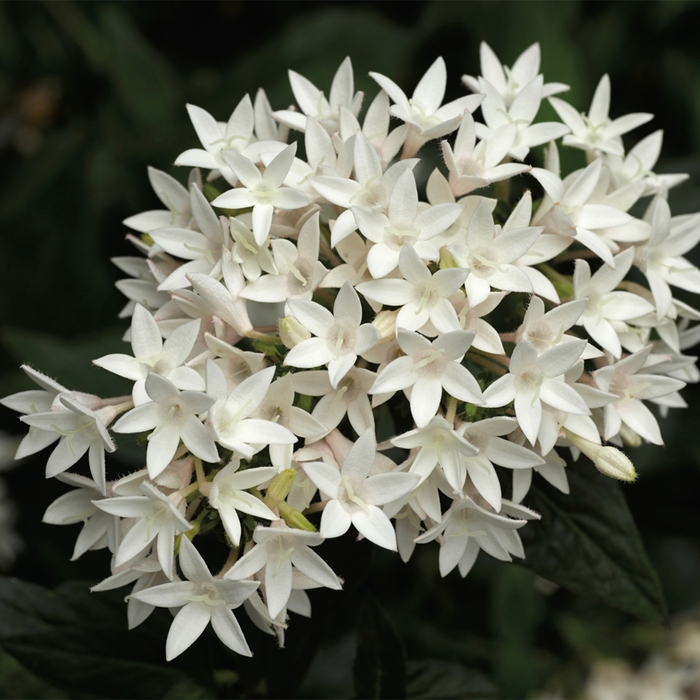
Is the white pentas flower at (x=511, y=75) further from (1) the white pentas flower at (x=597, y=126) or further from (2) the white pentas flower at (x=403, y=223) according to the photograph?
(2) the white pentas flower at (x=403, y=223)

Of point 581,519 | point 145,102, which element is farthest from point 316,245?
point 145,102

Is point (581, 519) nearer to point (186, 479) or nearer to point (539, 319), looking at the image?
point (539, 319)

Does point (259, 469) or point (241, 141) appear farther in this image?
point (241, 141)

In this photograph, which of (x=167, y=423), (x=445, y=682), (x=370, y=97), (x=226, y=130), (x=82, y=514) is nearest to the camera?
(x=167, y=423)

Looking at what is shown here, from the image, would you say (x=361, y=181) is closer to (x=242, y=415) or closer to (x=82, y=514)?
(x=242, y=415)

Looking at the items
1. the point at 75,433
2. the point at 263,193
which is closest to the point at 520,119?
A: the point at 263,193

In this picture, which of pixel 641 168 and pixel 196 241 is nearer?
pixel 196 241
